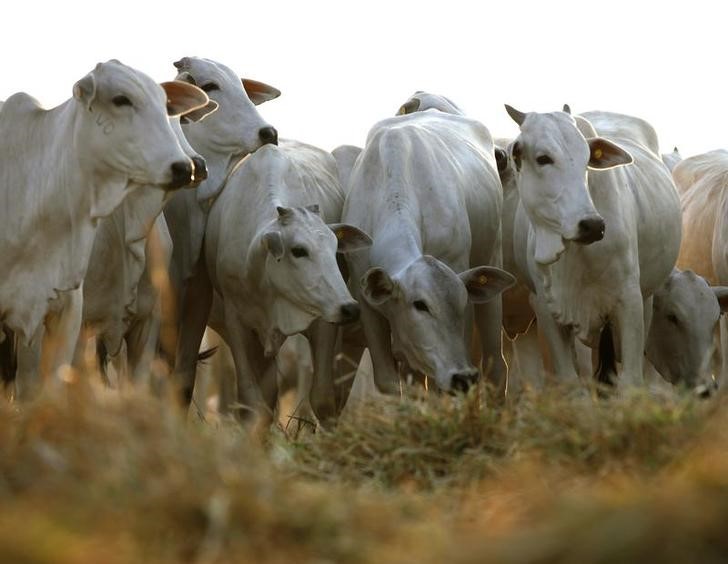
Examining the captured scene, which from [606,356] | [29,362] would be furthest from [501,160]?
[29,362]

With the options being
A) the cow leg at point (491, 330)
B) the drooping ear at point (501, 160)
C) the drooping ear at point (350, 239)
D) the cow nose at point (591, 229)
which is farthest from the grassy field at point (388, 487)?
the drooping ear at point (501, 160)

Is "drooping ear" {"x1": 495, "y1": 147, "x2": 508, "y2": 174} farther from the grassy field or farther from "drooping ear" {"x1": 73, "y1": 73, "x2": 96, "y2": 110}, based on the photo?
the grassy field

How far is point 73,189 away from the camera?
902 cm

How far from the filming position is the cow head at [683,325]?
11.4 metres

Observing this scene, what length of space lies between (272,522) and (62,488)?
67cm

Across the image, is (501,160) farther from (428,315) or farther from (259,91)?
(428,315)

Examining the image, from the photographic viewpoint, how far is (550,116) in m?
10.2

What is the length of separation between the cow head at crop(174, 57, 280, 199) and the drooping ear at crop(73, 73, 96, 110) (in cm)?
254

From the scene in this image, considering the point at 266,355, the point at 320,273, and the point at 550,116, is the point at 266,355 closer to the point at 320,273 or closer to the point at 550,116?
the point at 320,273

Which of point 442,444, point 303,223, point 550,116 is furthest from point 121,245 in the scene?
point 442,444

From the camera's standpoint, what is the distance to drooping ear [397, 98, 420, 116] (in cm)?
1363

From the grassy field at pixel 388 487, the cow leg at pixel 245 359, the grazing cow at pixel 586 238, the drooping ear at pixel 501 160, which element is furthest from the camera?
the drooping ear at pixel 501 160

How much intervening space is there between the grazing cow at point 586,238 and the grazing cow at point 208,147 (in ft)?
6.41

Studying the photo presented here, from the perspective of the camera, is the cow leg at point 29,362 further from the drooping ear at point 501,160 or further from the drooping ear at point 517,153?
the drooping ear at point 501,160
